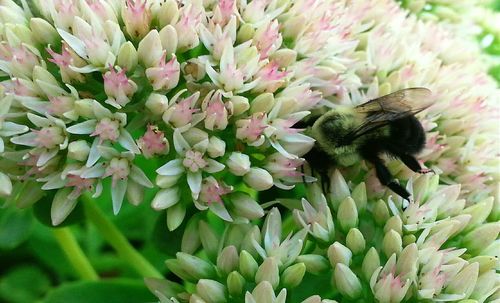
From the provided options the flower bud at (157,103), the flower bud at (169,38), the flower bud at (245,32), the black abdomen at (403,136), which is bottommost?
the black abdomen at (403,136)

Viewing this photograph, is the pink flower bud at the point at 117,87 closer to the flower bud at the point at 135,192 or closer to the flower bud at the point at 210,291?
the flower bud at the point at 135,192

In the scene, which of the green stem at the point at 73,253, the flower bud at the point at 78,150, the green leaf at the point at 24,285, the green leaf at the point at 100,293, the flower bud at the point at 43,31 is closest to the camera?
the flower bud at the point at 78,150

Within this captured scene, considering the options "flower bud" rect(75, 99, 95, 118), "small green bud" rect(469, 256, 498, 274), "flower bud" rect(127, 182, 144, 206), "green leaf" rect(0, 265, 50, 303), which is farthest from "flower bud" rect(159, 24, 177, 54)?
"green leaf" rect(0, 265, 50, 303)

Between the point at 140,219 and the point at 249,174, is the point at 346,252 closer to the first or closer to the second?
the point at 249,174

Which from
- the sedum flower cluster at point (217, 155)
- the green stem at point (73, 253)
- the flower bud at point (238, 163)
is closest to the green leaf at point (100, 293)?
the green stem at point (73, 253)

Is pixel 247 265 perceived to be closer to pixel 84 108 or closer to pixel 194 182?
pixel 194 182

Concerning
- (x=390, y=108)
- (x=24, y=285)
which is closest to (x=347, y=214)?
(x=390, y=108)
